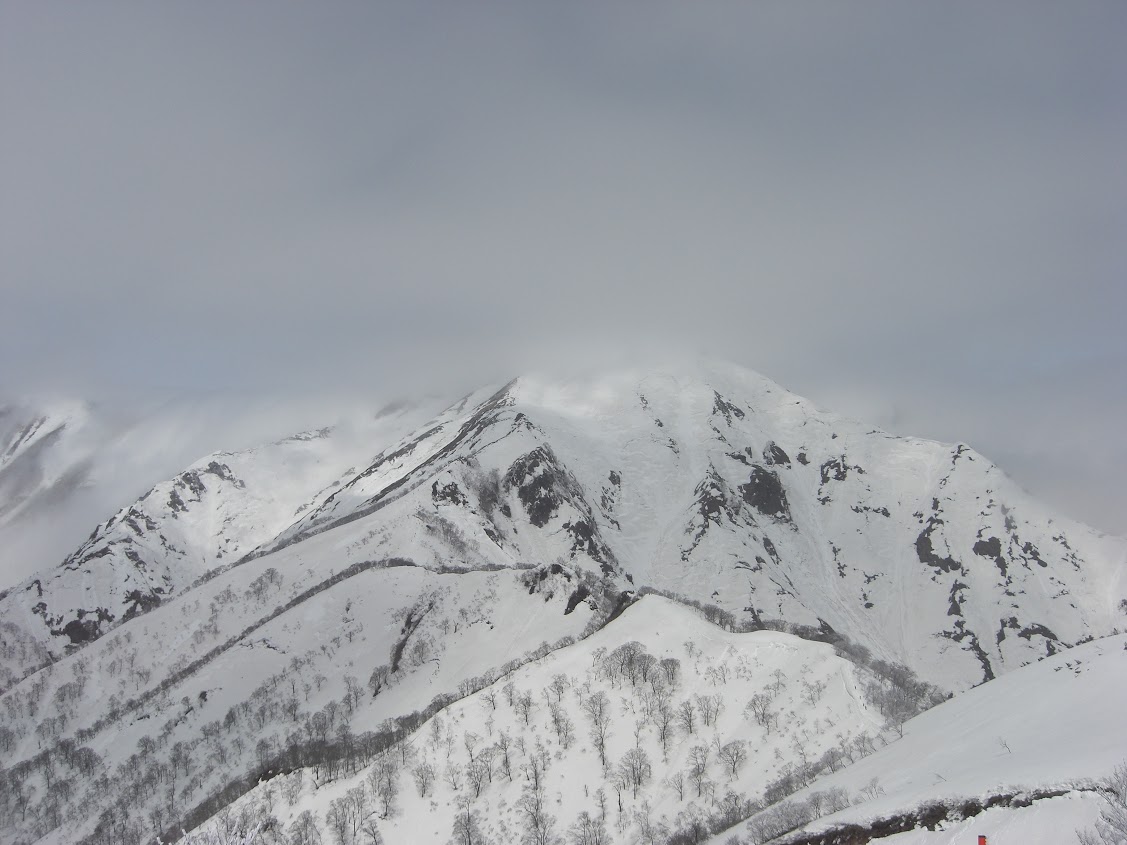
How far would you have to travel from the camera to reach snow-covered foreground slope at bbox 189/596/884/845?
112 metres

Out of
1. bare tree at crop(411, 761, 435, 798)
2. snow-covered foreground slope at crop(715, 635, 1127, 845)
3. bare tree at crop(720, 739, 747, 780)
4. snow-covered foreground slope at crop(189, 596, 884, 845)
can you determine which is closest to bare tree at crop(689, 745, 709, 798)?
snow-covered foreground slope at crop(189, 596, 884, 845)

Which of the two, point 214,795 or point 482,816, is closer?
point 482,816

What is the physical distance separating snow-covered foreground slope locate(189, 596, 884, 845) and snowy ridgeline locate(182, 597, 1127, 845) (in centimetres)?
30

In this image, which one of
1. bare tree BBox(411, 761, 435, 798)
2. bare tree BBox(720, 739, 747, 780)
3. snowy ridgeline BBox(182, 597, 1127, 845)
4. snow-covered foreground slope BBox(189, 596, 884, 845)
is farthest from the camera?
bare tree BBox(411, 761, 435, 798)

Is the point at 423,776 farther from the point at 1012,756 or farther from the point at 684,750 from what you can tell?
the point at 1012,756

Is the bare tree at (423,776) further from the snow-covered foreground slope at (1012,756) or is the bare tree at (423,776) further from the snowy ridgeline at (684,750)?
the snow-covered foreground slope at (1012,756)

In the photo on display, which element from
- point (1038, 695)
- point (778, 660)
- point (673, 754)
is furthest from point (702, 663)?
point (1038, 695)

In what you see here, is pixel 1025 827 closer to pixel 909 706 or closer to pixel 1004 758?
pixel 1004 758

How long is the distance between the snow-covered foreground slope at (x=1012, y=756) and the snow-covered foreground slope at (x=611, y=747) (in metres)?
18.3

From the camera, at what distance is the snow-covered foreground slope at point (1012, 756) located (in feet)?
181

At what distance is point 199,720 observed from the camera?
199625 mm

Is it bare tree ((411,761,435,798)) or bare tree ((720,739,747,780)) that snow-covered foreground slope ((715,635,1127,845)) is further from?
bare tree ((411,761,435,798))

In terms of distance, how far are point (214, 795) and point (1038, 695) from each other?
169682 mm

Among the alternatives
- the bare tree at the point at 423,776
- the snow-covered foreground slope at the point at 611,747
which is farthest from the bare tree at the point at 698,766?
the bare tree at the point at 423,776
